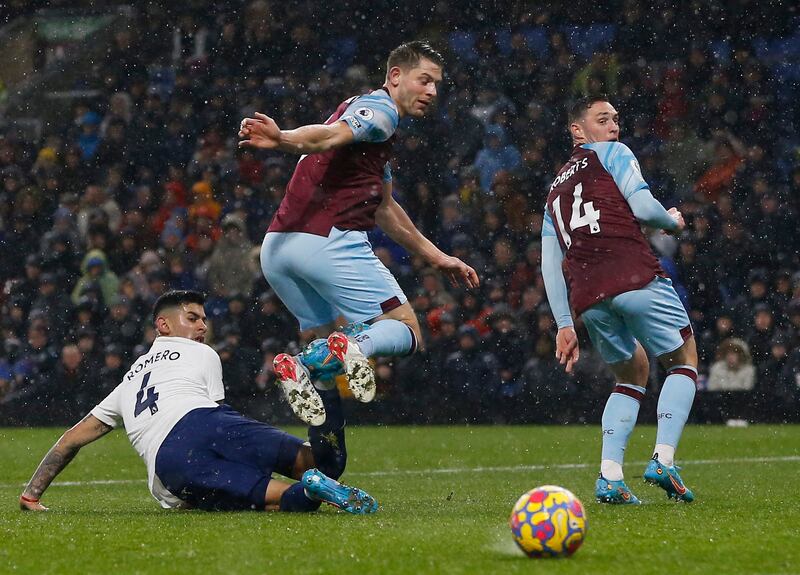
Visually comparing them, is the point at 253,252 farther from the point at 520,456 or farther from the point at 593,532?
the point at 593,532

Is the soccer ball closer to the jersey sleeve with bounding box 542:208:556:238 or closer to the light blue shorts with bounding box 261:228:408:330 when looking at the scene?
the light blue shorts with bounding box 261:228:408:330

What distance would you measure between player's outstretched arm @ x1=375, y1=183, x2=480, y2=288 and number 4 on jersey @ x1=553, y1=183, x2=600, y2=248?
61 cm

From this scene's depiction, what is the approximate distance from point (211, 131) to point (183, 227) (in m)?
1.92

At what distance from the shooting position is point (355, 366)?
5.83 meters

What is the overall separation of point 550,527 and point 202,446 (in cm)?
230

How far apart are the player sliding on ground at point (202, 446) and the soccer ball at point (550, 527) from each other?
1572mm

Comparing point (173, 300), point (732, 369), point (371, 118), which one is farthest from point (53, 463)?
point (732, 369)

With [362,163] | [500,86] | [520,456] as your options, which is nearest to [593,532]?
[362,163]

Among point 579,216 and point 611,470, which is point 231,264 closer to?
point 579,216

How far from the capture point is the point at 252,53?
19203mm

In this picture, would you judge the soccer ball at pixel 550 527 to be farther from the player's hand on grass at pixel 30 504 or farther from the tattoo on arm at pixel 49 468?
the player's hand on grass at pixel 30 504

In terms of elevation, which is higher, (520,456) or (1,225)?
(1,225)

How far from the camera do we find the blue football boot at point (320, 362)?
5914 millimetres

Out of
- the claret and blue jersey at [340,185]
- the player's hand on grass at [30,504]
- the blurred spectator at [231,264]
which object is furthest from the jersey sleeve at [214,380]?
the blurred spectator at [231,264]
